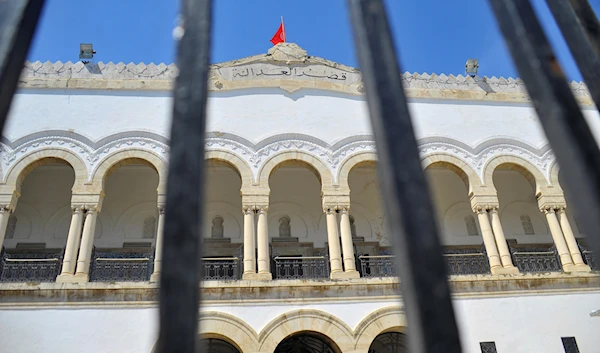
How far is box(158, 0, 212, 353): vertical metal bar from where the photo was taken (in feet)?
4.42

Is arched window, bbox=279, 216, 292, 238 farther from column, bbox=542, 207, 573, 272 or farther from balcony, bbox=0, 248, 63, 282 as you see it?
column, bbox=542, 207, 573, 272

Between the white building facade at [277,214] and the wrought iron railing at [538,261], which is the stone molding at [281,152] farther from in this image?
the wrought iron railing at [538,261]

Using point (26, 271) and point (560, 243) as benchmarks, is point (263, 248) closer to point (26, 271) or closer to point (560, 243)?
point (26, 271)

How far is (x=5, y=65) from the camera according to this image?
171 centimetres

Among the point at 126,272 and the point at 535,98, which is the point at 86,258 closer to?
the point at 126,272

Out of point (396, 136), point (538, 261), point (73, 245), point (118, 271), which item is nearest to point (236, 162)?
point (118, 271)

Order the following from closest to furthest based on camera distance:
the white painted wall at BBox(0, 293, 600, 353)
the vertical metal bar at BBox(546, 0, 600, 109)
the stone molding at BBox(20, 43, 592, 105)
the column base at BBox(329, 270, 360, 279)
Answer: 1. the vertical metal bar at BBox(546, 0, 600, 109)
2. the white painted wall at BBox(0, 293, 600, 353)
3. the column base at BBox(329, 270, 360, 279)
4. the stone molding at BBox(20, 43, 592, 105)

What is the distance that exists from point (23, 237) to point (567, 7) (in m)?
12.1

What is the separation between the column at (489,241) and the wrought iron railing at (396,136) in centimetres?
836

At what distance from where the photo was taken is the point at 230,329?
27.9 ft

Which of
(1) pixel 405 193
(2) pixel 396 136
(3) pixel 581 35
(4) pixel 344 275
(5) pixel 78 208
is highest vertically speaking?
(5) pixel 78 208

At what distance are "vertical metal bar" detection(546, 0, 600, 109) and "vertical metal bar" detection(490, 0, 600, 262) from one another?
23 centimetres

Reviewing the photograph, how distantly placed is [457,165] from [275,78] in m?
4.49

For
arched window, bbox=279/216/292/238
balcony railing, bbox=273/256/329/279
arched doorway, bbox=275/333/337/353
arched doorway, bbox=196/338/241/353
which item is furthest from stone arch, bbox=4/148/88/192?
arched doorway, bbox=275/333/337/353
